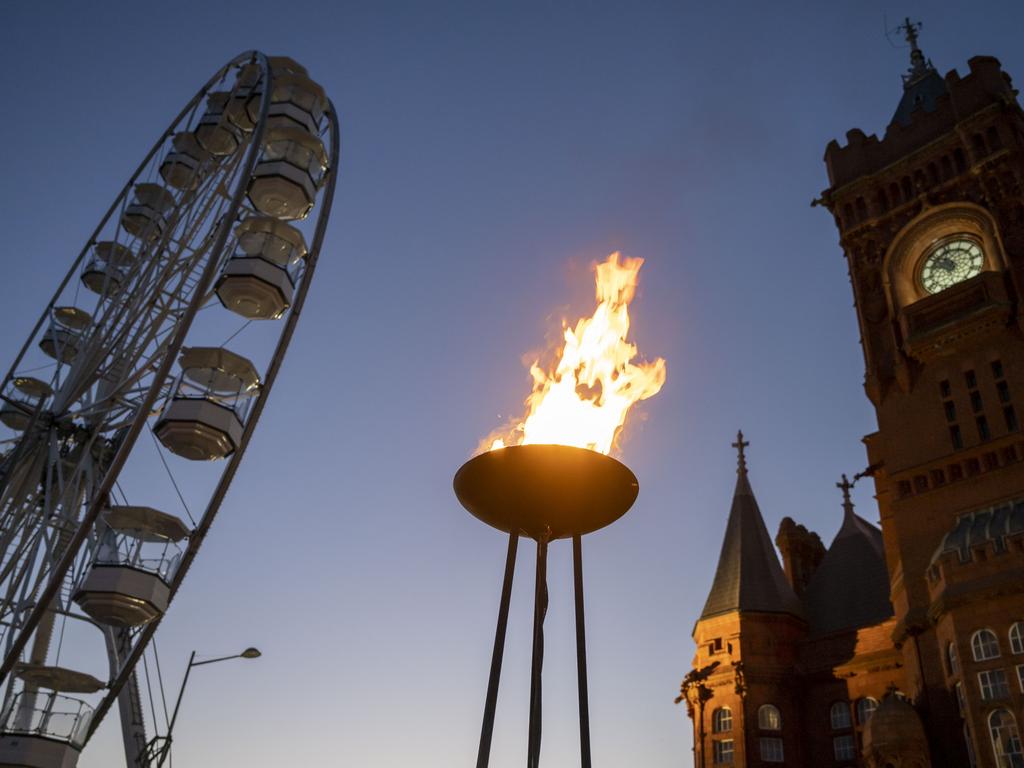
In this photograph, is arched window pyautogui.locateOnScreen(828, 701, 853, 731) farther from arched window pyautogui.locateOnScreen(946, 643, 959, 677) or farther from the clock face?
the clock face

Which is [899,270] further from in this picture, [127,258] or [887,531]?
[127,258]

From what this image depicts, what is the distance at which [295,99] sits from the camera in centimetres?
3158

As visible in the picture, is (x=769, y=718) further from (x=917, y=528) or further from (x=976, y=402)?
(x=976, y=402)

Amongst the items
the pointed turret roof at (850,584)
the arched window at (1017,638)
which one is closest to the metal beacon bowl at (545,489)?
the arched window at (1017,638)

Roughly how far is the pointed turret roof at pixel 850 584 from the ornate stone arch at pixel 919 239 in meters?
14.8

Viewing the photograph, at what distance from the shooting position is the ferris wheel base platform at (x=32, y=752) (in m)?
23.4

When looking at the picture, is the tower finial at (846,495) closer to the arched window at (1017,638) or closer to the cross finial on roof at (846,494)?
the cross finial on roof at (846,494)

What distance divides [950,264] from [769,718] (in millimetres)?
23125

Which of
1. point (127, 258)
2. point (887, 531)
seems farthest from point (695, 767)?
point (127, 258)

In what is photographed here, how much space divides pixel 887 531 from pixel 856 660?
20.2 feet

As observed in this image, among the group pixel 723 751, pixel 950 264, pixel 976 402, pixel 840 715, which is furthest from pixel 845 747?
pixel 950 264

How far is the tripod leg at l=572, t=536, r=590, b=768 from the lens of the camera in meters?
12.1

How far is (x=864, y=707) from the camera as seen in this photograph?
41.7 metres

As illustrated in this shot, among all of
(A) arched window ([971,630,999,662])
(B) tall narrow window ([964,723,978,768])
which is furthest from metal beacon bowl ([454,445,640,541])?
(B) tall narrow window ([964,723,978,768])
